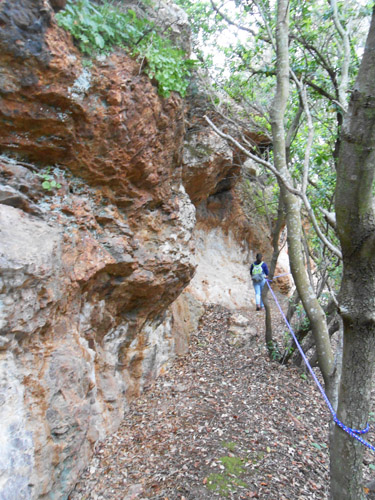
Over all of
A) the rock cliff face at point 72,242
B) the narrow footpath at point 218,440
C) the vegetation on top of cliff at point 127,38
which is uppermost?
the vegetation on top of cliff at point 127,38

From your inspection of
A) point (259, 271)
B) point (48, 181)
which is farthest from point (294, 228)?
point (259, 271)

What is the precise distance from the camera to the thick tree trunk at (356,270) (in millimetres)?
1512

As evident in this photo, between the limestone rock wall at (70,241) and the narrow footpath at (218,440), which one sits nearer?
the limestone rock wall at (70,241)

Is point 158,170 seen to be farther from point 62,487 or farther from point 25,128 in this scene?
point 62,487

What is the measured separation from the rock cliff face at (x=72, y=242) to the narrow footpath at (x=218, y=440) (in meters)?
0.36

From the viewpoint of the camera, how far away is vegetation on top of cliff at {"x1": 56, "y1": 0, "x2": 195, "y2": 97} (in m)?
3.31

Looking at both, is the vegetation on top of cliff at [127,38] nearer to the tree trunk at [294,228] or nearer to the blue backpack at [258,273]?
the tree trunk at [294,228]

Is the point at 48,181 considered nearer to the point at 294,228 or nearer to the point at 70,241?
the point at 70,241

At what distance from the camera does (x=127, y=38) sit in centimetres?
381

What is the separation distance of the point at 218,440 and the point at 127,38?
511 cm

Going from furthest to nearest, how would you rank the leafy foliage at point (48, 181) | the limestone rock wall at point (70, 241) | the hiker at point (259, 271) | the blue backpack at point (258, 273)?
the blue backpack at point (258, 273) → the hiker at point (259, 271) → the leafy foliage at point (48, 181) → the limestone rock wall at point (70, 241)

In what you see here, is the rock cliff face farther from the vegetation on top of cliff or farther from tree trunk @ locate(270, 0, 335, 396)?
tree trunk @ locate(270, 0, 335, 396)

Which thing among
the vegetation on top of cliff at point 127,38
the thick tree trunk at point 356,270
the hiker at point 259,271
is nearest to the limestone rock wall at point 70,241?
the vegetation on top of cliff at point 127,38

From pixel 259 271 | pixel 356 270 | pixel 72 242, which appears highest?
pixel 259 271
